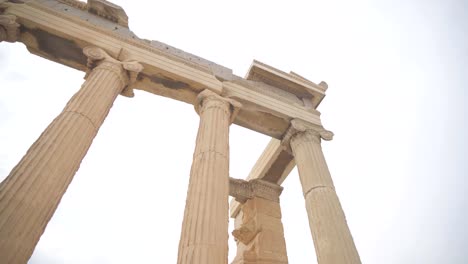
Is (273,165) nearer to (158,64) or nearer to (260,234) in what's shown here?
(260,234)

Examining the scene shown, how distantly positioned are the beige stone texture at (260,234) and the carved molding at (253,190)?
13.9 inches

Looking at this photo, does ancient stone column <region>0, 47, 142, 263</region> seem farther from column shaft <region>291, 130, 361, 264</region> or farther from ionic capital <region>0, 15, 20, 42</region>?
column shaft <region>291, 130, 361, 264</region>

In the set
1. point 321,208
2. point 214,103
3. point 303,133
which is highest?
point 303,133

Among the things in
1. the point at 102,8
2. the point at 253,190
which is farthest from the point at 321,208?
the point at 102,8

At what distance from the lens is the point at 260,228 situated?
2131 centimetres

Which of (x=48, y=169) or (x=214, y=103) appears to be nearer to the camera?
(x=48, y=169)

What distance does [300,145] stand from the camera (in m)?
19.2

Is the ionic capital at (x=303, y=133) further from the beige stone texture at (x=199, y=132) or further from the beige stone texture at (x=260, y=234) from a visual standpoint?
the beige stone texture at (x=260, y=234)

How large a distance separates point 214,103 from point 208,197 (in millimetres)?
6878

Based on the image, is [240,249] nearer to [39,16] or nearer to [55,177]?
[55,177]

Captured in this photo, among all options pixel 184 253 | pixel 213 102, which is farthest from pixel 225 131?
pixel 184 253

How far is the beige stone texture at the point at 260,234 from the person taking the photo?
65.9ft

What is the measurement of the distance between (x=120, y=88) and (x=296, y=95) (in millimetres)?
12902

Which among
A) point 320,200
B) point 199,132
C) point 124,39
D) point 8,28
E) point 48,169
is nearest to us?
point 48,169
